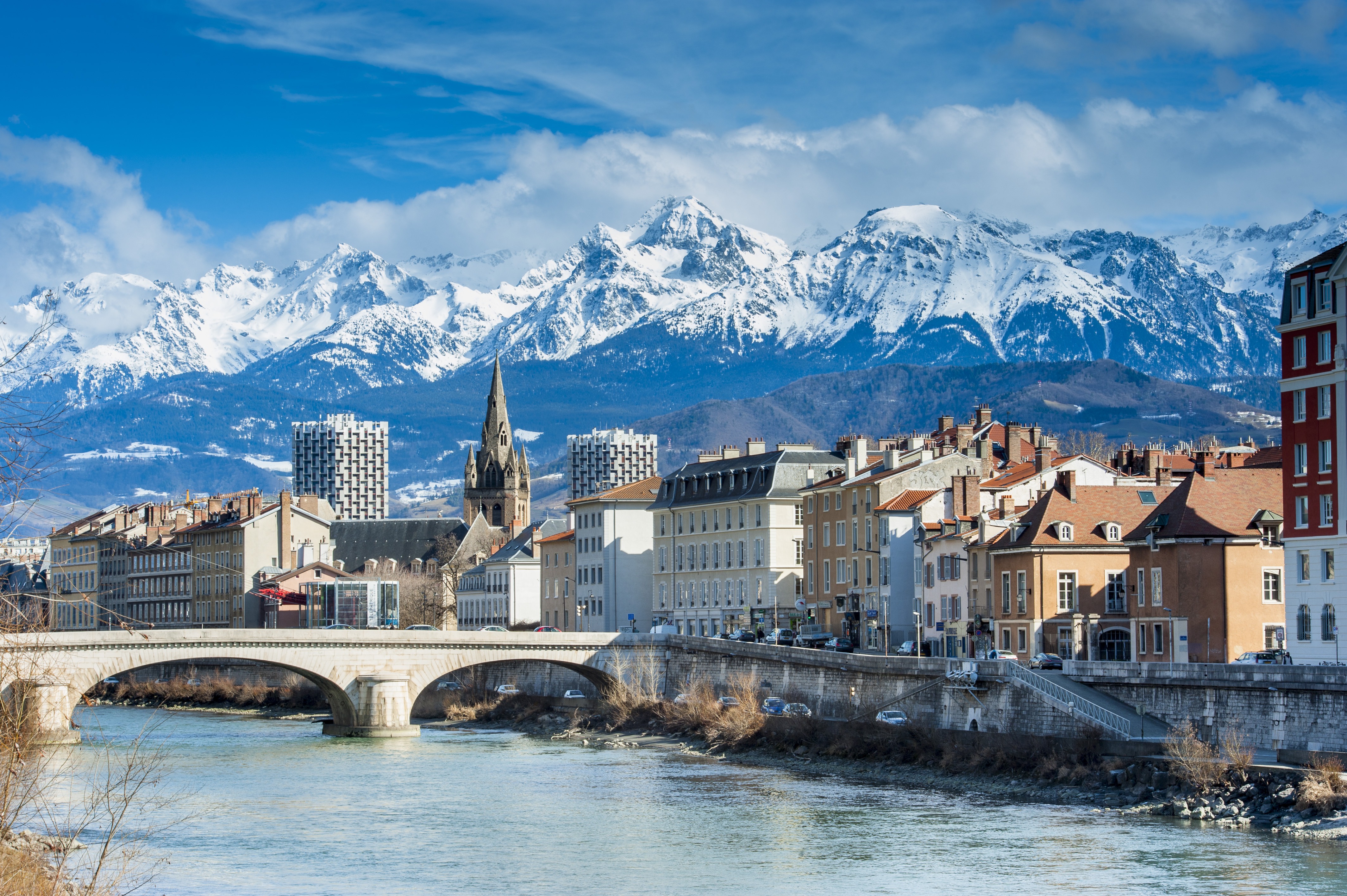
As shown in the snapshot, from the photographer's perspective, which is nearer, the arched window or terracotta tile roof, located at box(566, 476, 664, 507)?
the arched window

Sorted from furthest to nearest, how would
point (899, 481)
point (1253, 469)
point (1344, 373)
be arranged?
point (899, 481)
point (1253, 469)
point (1344, 373)

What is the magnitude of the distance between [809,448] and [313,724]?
40.2 m

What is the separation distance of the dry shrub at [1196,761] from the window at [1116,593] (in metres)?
22.7

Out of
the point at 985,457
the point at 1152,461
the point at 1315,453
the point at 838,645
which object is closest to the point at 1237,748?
the point at 1315,453

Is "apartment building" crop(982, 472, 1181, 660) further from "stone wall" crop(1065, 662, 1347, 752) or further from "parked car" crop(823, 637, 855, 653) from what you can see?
"stone wall" crop(1065, 662, 1347, 752)

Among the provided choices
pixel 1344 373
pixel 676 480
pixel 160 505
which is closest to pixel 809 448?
pixel 676 480

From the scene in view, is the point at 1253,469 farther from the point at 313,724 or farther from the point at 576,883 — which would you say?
the point at 313,724

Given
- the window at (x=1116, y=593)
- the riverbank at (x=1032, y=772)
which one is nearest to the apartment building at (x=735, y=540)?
the riverbank at (x=1032, y=772)

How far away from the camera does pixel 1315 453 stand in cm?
6319

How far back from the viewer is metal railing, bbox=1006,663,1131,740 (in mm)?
57469

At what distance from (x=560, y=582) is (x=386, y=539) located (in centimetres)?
5306

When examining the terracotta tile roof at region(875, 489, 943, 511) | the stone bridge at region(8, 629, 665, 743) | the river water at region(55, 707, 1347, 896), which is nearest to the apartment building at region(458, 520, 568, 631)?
the stone bridge at region(8, 629, 665, 743)

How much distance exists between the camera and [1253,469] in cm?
7619

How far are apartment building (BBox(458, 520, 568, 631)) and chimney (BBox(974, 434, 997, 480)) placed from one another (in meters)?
53.2
